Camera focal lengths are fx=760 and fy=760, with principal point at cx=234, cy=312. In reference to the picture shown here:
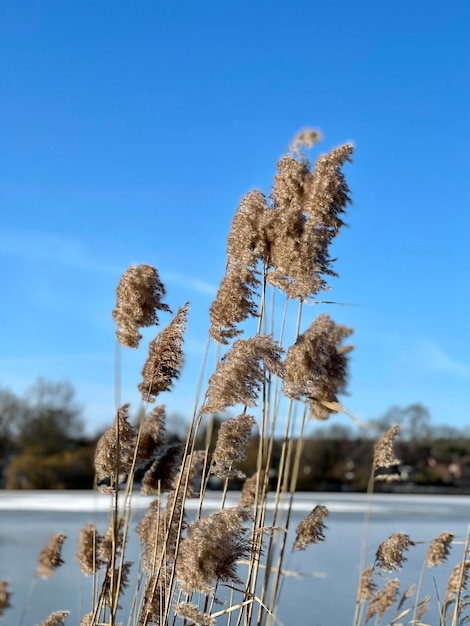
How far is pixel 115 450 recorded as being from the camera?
7.83 ft

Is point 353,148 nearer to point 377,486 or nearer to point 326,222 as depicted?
point 326,222

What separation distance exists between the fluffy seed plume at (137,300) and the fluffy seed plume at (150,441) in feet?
1.33

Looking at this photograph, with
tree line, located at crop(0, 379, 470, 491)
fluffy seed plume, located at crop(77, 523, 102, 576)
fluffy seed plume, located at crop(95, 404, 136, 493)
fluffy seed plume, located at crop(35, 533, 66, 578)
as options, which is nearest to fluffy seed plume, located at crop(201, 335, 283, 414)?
fluffy seed plume, located at crop(95, 404, 136, 493)

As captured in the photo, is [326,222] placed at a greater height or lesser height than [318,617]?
greater

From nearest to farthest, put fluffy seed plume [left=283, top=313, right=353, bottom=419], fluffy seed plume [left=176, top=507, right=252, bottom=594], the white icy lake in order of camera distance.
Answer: fluffy seed plume [left=176, top=507, right=252, bottom=594]
fluffy seed plume [left=283, top=313, right=353, bottom=419]
the white icy lake

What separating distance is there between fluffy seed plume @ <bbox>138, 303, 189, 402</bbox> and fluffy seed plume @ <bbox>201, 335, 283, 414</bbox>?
0.22m

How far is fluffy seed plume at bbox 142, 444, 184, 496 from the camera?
8.40 ft

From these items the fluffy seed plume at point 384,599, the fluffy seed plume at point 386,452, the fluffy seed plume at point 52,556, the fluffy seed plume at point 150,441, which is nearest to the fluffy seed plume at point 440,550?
the fluffy seed plume at point 384,599

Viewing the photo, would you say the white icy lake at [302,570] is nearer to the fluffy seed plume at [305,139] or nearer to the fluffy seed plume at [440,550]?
the fluffy seed plume at [440,550]

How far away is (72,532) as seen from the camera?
9242mm

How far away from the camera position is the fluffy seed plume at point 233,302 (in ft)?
7.30

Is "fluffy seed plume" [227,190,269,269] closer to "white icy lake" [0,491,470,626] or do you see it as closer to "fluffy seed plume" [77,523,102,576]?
"white icy lake" [0,491,470,626]

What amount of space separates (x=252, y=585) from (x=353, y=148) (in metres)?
1.40

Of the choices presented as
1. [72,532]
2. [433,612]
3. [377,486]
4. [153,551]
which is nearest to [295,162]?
[153,551]
